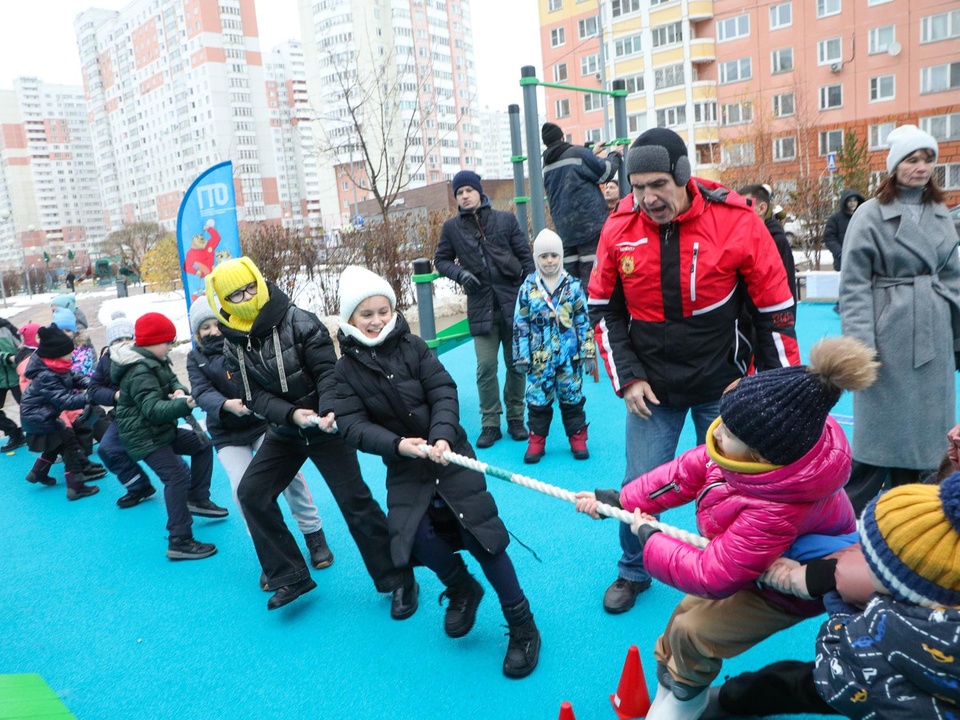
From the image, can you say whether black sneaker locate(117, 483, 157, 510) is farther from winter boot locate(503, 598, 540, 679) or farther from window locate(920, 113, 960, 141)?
window locate(920, 113, 960, 141)

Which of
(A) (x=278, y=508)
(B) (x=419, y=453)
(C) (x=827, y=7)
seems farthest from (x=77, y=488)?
(C) (x=827, y=7)

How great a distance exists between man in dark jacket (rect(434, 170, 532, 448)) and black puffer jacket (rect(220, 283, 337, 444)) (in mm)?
2195

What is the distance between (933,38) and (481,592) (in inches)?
1384

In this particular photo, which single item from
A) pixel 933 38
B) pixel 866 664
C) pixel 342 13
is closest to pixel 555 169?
pixel 866 664

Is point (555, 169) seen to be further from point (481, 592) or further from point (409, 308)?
point (409, 308)

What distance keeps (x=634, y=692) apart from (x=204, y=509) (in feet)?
11.2

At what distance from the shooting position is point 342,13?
70.6m

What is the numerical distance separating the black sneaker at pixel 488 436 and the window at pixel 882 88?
32.6 m

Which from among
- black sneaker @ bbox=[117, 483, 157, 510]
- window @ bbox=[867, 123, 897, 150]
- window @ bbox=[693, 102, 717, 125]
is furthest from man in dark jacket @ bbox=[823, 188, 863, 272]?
window @ bbox=[693, 102, 717, 125]

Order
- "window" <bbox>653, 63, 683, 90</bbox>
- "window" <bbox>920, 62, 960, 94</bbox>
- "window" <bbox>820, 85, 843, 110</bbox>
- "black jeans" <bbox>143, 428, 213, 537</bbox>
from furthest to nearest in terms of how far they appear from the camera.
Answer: "window" <bbox>653, 63, 683, 90</bbox> < "window" <bbox>820, 85, 843, 110</bbox> < "window" <bbox>920, 62, 960, 94</bbox> < "black jeans" <bbox>143, 428, 213, 537</bbox>

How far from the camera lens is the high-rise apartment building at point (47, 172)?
81.1 m

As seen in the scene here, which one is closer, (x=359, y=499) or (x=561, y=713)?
(x=561, y=713)

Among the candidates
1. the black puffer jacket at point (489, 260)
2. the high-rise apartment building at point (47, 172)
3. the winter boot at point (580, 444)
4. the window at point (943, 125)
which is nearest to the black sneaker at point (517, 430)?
the winter boot at point (580, 444)

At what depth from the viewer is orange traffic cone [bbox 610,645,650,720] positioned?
239cm
